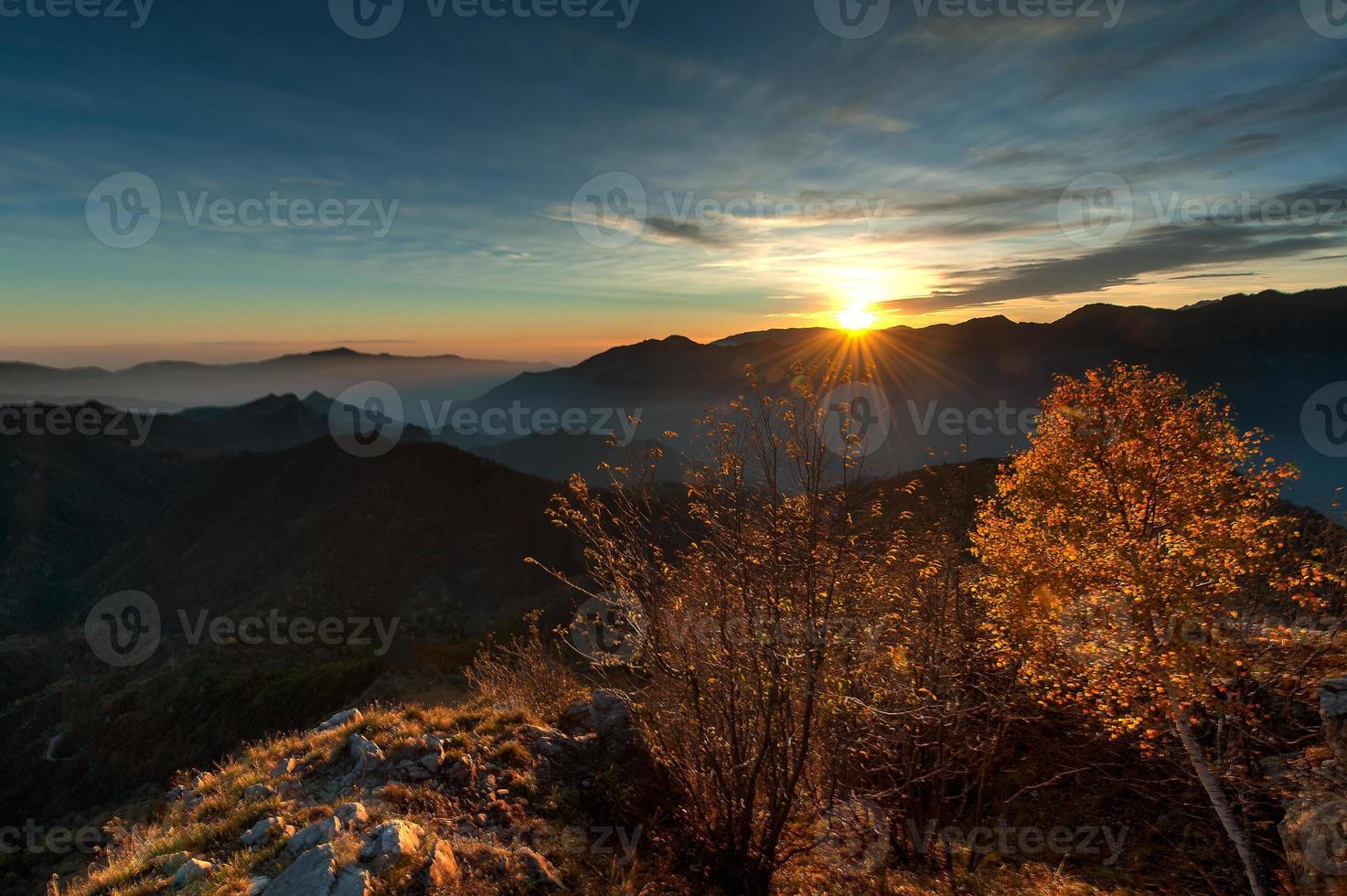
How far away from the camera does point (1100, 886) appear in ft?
31.4

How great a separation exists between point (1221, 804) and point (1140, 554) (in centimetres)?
404

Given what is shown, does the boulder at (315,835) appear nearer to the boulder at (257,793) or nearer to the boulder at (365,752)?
the boulder at (365,752)

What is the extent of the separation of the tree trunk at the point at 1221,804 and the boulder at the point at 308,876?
12576 millimetres

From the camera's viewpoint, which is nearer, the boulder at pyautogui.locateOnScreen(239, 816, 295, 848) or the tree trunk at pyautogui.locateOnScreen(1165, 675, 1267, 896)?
the boulder at pyautogui.locateOnScreen(239, 816, 295, 848)

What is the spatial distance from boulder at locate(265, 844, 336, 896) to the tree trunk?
1258 centimetres

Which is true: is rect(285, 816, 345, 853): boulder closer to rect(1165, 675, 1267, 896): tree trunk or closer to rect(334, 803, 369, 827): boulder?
rect(334, 803, 369, 827): boulder

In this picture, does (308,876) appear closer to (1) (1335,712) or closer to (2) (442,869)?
(2) (442,869)

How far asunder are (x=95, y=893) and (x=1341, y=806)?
16.5m

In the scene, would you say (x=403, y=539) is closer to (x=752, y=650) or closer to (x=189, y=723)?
(x=189, y=723)

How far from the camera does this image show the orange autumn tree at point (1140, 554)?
976 cm

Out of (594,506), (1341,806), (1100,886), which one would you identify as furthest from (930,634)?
(594,506)

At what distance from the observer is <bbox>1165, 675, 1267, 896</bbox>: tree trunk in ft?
28.5

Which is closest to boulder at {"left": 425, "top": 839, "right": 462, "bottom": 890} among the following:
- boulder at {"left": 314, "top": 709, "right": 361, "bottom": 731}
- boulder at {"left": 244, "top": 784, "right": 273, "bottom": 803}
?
boulder at {"left": 244, "top": 784, "right": 273, "bottom": 803}

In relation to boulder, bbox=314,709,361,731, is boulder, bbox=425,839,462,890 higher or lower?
higher
